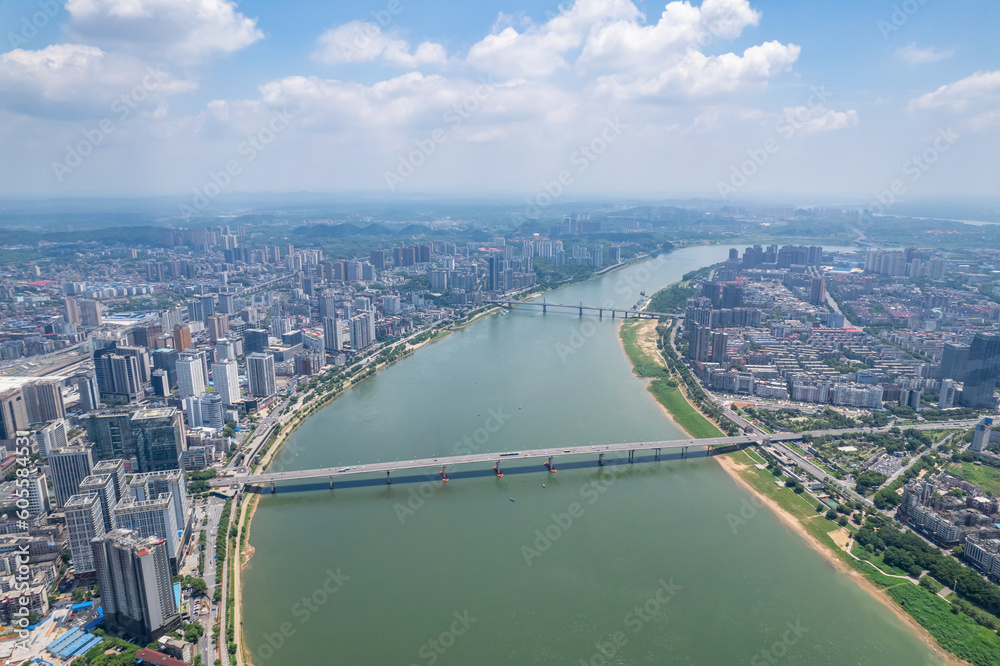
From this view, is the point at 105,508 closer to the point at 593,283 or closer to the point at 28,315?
the point at 28,315

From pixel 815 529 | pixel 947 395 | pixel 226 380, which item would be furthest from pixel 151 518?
pixel 947 395

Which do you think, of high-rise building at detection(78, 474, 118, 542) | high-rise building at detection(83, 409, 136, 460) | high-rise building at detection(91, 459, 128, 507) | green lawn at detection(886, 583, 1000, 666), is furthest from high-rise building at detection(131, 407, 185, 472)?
green lawn at detection(886, 583, 1000, 666)

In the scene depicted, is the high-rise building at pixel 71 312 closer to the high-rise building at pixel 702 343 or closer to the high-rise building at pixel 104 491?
the high-rise building at pixel 104 491

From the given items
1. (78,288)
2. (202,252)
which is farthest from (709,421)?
(202,252)

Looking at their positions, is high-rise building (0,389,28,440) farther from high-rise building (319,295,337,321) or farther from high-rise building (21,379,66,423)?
high-rise building (319,295,337,321)

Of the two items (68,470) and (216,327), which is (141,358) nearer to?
(216,327)

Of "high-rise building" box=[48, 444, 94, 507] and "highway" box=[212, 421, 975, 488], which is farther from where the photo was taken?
"highway" box=[212, 421, 975, 488]
